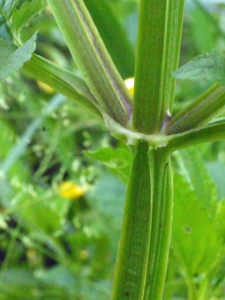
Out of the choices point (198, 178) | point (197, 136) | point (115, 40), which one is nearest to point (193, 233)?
point (198, 178)

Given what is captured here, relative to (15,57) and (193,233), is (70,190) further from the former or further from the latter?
(15,57)

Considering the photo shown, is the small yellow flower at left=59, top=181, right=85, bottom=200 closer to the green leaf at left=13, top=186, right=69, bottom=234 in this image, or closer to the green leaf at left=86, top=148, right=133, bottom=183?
the green leaf at left=13, top=186, right=69, bottom=234

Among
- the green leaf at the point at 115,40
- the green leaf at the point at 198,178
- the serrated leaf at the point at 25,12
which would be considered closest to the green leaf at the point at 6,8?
the serrated leaf at the point at 25,12

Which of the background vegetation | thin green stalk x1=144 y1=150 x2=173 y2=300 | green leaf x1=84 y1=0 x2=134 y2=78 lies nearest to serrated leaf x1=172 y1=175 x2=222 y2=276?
the background vegetation

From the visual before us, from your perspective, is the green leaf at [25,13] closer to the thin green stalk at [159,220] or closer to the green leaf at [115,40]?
the thin green stalk at [159,220]

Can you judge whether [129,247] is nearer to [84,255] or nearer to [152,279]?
[152,279]

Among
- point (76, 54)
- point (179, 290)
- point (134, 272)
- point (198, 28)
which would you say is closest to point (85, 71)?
point (76, 54)

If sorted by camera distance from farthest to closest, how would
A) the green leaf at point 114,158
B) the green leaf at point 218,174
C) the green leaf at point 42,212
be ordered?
the green leaf at point 42,212, the green leaf at point 218,174, the green leaf at point 114,158
